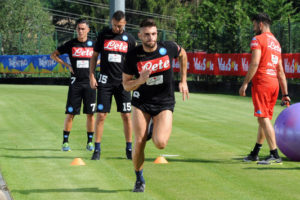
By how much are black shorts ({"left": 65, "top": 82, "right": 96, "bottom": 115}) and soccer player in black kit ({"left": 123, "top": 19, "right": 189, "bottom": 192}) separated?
3.33 meters

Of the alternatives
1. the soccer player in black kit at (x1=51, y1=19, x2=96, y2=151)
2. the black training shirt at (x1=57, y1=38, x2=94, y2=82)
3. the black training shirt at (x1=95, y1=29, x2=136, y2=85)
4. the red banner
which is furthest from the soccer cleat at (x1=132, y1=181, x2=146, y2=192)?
the red banner

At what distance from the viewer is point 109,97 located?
9.72m

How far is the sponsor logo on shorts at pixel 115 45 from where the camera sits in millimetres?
9562

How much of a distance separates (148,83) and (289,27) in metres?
17.7

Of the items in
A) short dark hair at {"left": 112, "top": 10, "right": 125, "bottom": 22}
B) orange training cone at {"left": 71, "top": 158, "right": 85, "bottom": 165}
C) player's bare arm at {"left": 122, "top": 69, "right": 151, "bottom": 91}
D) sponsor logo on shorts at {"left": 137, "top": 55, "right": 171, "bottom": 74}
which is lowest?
orange training cone at {"left": 71, "top": 158, "right": 85, "bottom": 165}

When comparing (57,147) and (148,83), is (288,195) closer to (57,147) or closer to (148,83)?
(148,83)

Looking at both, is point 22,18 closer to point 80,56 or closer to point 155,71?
point 80,56

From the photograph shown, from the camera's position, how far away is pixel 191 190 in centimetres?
745

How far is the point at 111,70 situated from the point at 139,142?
2.59 meters

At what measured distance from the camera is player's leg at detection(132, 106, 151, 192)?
7262 mm

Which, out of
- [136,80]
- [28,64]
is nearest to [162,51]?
[136,80]

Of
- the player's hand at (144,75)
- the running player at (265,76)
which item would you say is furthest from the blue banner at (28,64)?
the player's hand at (144,75)

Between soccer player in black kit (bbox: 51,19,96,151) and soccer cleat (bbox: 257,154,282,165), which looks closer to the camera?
soccer cleat (bbox: 257,154,282,165)

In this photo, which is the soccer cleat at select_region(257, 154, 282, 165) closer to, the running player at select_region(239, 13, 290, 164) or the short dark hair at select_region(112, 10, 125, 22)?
the running player at select_region(239, 13, 290, 164)
